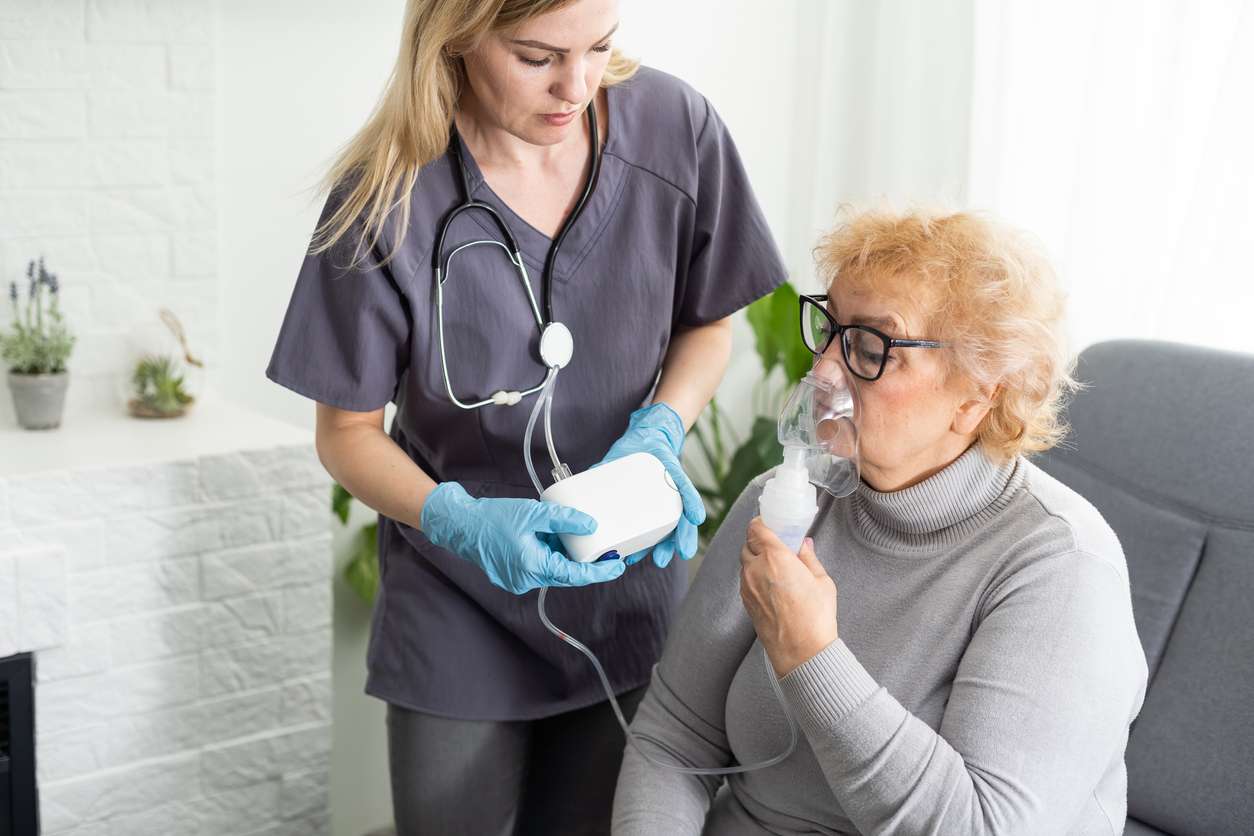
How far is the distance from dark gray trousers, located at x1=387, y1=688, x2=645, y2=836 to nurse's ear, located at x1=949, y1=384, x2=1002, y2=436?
573mm

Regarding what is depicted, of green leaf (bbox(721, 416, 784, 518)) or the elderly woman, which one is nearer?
the elderly woman

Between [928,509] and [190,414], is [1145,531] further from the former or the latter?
[190,414]

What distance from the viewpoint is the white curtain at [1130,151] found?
6.27 feet

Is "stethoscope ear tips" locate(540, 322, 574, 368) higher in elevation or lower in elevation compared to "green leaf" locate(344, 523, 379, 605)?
higher

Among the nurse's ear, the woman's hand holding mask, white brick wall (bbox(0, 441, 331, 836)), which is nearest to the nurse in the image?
the woman's hand holding mask

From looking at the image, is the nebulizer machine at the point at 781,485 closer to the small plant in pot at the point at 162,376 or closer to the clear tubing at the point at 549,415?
the clear tubing at the point at 549,415

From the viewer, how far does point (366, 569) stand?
2469 millimetres

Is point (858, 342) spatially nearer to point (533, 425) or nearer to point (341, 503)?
point (533, 425)

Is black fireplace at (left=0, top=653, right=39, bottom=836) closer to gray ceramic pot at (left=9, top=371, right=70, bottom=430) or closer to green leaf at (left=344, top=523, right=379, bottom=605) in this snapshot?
gray ceramic pot at (left=9, top=371, right=70, bottom=430)

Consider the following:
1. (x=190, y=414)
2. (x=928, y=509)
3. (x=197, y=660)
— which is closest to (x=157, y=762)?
(x=197, y=660)

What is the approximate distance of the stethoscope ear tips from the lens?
1.46m

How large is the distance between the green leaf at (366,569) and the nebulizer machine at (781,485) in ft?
4.00

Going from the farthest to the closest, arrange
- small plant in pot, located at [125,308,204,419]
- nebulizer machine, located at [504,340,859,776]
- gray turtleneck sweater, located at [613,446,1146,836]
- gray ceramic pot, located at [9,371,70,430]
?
small plant in pot, located at [125,308,204,419]
gray ceramic pot, located at [9,371,70,430]
nebulizer machine, located at [504,340,859,776]
gray turtleneck sweater, located at [613,446,1146,836]

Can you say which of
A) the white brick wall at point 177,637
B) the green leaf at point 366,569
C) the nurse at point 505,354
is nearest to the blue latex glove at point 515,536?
the nurse at point 505,354
